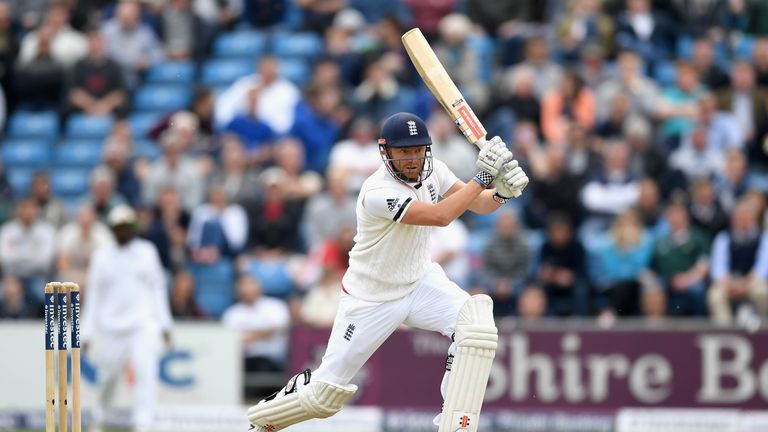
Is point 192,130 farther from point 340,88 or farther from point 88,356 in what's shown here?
point 88,356

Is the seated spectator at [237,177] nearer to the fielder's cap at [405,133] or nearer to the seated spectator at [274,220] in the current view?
the seated spectator at [274,220]

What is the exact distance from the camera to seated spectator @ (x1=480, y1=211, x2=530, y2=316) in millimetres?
13414

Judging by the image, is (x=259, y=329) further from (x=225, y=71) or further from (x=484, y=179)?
(x=484, y=179)

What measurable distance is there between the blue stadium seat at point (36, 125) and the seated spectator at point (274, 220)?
10.8ft

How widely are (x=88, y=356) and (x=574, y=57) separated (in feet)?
19.1

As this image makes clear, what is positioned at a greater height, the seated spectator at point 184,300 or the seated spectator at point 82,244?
the seated spectator at point 82,244

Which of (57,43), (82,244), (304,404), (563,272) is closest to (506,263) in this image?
(563,272)

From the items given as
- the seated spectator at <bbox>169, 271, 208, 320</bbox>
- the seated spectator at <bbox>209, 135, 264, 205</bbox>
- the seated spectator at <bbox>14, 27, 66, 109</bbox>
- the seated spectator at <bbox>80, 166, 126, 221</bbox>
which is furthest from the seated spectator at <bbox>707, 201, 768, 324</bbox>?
the seated spectator at <bbox>14, 27, 66, 109</bbox>

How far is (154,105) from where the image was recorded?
54.2 ft

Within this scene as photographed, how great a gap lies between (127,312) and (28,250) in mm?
2629

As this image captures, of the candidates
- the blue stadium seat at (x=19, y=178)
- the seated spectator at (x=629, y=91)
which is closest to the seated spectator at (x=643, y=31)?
the seated spectator at (x=629, y=91)

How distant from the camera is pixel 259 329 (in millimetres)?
13227

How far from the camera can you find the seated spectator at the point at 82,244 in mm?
13961

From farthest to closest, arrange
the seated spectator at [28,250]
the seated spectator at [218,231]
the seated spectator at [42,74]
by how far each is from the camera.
→ the seated spectator at [42,74] < the seated spectator at [28,250] < the seated spectator at [218,231]
